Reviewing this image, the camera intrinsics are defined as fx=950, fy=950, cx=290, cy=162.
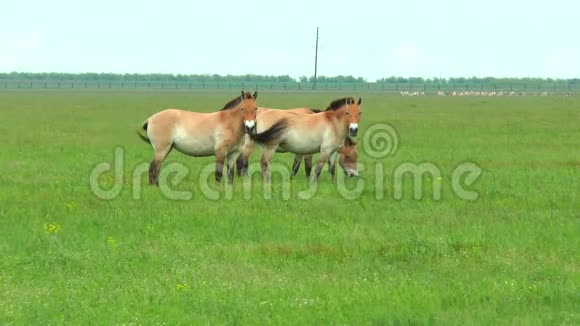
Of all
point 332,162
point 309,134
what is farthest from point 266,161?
point 332,162

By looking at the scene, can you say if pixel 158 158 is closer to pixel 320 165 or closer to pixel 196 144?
pixel 196 144

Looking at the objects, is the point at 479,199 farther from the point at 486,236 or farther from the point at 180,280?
the point at 180,280

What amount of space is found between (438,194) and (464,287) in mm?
7356

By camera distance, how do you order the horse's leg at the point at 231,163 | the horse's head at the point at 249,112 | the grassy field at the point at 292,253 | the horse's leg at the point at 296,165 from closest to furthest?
the grassy field at the point at 292,253
the horse's head at the point at 249,112
the horse's leg at the point at 231,163
the horse's leg at the point at 296,165

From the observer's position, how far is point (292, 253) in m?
12.3

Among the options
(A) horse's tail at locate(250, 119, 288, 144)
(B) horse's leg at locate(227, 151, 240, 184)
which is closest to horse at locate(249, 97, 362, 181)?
(A) horse's tail at locate(250, 119, 288, 144)

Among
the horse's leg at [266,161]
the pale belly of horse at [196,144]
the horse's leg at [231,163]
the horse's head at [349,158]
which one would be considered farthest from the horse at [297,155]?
the pale belly of horse at [196,144]

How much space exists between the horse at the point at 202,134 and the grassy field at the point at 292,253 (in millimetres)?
681

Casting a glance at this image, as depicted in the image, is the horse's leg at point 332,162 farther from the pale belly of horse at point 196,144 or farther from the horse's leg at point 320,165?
the pale belly of horse at point 196,144

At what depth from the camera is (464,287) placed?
10328 millimetres

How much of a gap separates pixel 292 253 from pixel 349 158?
856 centimetres

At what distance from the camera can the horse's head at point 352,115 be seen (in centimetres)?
1889

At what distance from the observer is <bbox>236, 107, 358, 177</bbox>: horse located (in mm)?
20078

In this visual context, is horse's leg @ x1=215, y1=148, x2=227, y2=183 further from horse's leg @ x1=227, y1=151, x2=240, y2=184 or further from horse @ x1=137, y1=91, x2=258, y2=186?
horse's leg @ x1=227, y1=151, x2=240, y2=184
